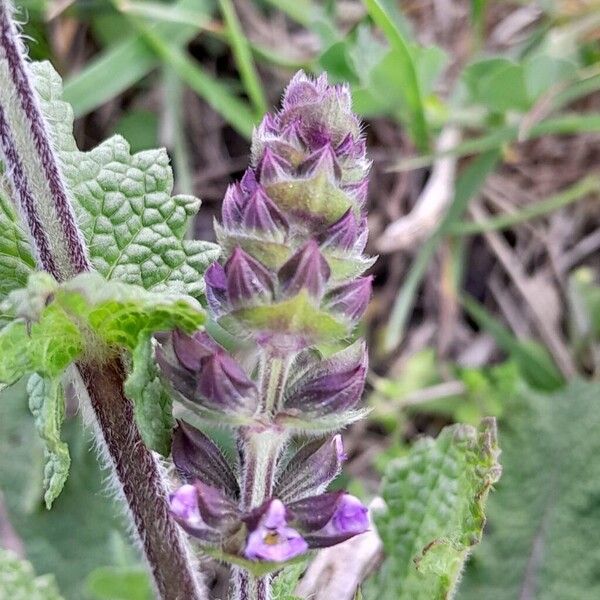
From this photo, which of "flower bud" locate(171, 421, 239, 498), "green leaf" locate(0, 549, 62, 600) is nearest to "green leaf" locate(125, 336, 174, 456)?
"flower bud" locate(171, 421, 239, 498)

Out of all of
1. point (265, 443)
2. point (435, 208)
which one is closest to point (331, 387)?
point (265, 443)

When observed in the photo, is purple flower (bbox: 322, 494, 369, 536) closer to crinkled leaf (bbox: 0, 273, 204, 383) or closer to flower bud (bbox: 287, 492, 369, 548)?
flower bud (bbox: 287, 492, 369, 548)

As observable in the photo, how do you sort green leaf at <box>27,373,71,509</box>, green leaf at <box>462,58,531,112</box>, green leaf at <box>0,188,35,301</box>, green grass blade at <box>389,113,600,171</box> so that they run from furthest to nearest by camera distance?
green grass blade at <box>389,113,600,171</box>
green leaf at <box>462,58,531,112</box>
green leaf at <box>0,188,35,301</box>
green leaf at <box>27,373,71,509</box>

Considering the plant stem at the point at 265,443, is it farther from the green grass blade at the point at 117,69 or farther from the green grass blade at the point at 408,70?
the green grass blade at the point at 117,69

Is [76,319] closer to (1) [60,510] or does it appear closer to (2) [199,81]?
(1) [60,510]

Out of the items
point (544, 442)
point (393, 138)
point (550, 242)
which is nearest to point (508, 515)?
point (544, 442)

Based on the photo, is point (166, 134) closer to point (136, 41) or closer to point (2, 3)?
point (136, 41)
